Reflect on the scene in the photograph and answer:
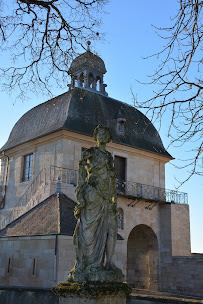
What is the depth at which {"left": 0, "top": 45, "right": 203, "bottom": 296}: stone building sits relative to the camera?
65.6ft

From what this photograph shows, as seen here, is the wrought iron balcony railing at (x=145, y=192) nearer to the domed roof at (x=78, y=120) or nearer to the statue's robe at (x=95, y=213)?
the domed roof at (x=78, y=120)

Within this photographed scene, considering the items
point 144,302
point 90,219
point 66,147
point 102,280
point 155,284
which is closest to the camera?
point 102,280

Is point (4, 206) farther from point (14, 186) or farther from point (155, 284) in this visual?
point (155, 284)

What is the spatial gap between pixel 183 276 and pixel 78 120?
1009cm

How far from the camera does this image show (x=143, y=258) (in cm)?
2334

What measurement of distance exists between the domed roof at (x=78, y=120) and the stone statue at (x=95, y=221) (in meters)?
13.8

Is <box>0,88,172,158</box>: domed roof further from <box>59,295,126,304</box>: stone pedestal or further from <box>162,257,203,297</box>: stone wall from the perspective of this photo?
<box>59,295,126,304</box>: stone pedestal

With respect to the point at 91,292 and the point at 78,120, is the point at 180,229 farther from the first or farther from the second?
the point at 91,292

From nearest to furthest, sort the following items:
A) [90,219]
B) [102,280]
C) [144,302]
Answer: [102,280] < [90,219] < [144,302]

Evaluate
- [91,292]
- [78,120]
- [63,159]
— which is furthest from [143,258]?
[91,292]

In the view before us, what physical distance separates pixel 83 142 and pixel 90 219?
15080mm

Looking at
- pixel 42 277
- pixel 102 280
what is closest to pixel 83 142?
pixel 42 277

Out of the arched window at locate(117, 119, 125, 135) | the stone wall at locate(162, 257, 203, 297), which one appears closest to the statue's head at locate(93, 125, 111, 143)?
the stone wall at locate(162, 257, 203, 297)

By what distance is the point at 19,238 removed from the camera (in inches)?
575
